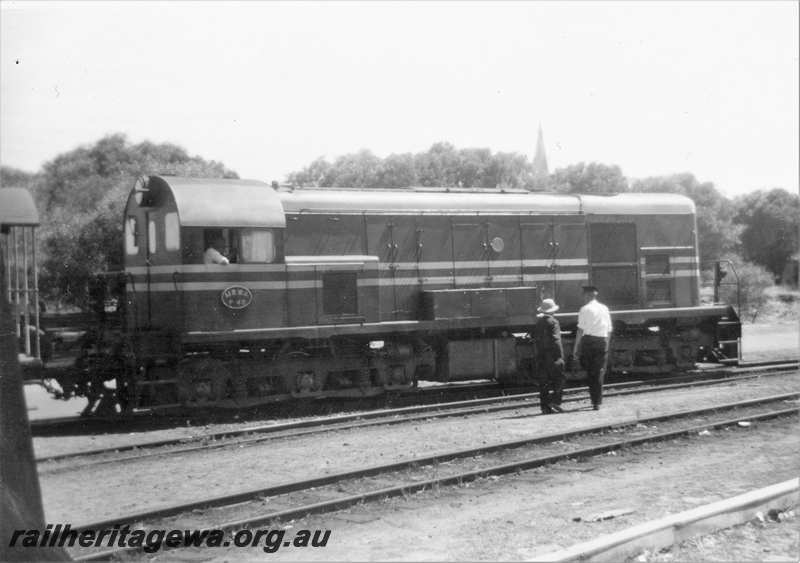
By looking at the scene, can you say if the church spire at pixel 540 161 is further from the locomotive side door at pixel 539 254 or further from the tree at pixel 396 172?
the locomotive side door at pixel 539 254

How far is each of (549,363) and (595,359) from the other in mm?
675

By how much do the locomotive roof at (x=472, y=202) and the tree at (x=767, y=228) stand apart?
11557 mm

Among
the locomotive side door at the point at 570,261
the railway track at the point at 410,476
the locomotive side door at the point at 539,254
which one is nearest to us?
the railway track at the point at 410,476

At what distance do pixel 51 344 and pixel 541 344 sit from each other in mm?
6970

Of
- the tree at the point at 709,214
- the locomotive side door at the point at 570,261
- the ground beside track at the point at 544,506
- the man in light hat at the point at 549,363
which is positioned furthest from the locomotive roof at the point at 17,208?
the tree at the point at 709,214

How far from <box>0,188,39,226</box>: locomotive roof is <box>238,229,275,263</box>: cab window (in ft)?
14.8

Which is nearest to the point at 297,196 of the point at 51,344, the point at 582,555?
the point at 51,344

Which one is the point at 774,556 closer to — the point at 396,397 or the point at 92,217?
the point at 396,397

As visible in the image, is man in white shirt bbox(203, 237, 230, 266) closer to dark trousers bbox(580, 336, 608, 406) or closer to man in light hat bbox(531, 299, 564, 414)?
man in light hat bbox(531, 299, 564, 414)

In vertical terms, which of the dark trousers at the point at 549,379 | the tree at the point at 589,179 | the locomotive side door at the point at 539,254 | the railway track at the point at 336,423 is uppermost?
the tree at the point at 589,179

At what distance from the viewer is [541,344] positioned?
12375 mm

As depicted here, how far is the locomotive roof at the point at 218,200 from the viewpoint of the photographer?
11828 mm

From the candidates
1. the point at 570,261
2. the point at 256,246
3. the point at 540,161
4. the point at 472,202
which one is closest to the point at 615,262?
the point at 570,261

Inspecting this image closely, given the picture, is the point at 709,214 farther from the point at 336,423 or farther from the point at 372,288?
the point at 336,423
